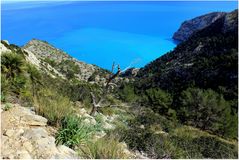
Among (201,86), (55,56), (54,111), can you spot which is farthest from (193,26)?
(54,111)

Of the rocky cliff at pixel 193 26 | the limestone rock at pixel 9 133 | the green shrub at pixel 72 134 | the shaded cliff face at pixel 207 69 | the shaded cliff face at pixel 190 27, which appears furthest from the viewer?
the shaded cliff face at pixel 190 27

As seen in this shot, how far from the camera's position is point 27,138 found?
169 inches

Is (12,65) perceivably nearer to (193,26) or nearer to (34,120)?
(34,120)

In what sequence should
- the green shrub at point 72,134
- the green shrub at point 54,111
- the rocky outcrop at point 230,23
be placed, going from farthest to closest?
the rocky outcrop at point 230,23 < the green shrub at point 54,111 < the green shrub at point 72,134

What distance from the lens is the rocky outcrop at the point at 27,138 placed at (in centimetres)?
390

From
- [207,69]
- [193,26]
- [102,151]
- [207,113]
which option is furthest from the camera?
[193,26]

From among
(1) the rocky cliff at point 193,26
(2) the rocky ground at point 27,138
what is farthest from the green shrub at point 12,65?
(1) the rocky cliff at point 193,26

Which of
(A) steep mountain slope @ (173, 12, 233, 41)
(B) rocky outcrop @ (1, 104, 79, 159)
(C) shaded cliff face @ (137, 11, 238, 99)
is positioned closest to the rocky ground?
(B) rocky outcrop @ (1, 104, 79, 159)

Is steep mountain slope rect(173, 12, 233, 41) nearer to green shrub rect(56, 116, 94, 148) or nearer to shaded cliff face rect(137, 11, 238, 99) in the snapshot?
shaded cliff face rect(137, 11, 238, 99)

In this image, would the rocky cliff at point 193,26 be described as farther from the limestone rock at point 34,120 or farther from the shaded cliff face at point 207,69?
the limestone rock at point 34,120

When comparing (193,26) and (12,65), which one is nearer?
(12,65)

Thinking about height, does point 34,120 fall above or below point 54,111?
below

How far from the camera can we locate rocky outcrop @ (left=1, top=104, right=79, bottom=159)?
12.8 feet

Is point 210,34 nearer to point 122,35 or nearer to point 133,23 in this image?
point 122,35
